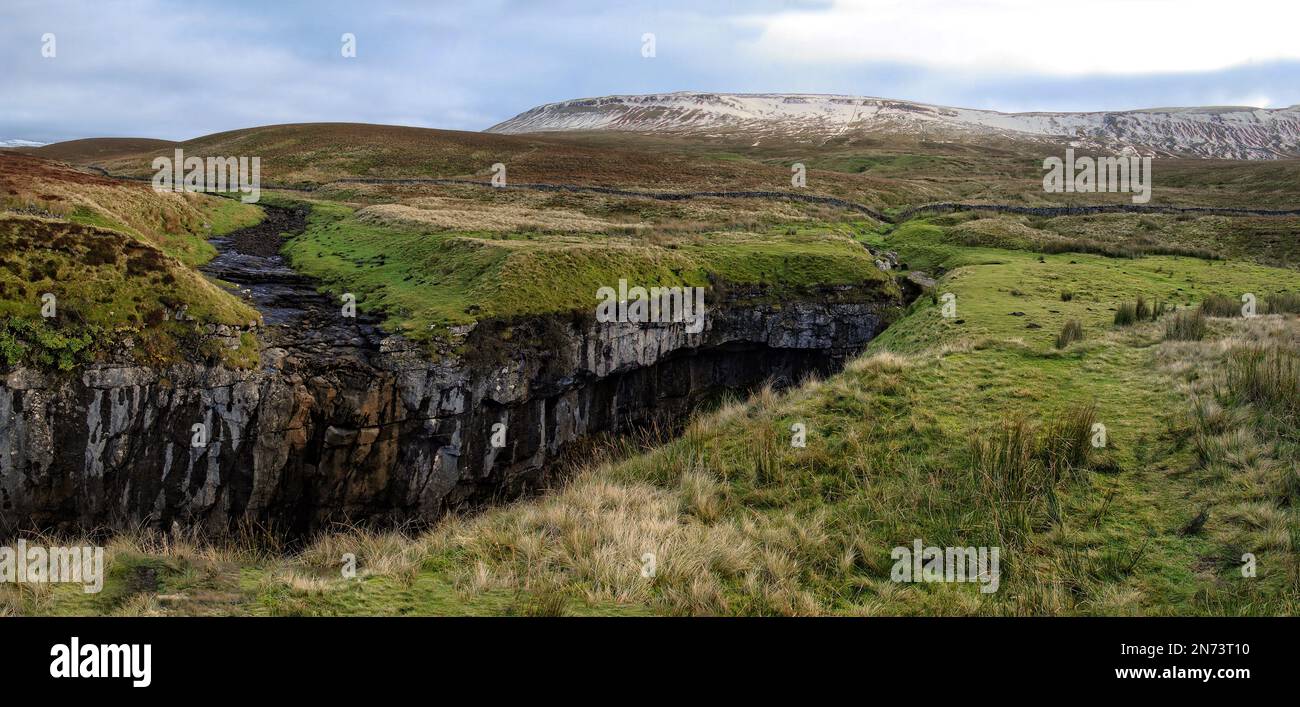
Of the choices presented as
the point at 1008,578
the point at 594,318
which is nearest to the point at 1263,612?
the point at 1008,578

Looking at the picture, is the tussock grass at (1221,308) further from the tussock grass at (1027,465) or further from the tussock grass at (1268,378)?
the tussock grass at (1027,465)

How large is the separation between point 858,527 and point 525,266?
19.0 metres

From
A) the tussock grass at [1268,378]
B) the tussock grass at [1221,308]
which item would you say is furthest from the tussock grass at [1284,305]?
the tussock grass at [1268,378]

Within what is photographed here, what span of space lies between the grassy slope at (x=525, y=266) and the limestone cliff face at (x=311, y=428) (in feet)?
5.64

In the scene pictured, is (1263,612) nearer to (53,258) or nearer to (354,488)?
(354,488)

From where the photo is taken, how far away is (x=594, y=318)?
23.5 m

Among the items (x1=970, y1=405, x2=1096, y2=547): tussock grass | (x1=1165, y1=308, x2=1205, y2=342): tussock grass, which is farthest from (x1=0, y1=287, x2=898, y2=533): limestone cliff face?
(x1=1165, y1=308, x2=1205, y2=342): tussock grass

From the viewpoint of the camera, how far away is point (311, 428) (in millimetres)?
17891

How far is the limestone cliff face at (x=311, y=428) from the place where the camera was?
15.1m

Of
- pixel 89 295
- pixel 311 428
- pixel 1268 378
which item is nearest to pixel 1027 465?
pixel 1268 378

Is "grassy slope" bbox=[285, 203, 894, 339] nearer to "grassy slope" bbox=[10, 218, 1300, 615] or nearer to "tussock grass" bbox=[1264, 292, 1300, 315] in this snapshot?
"grassy slope" bbox=[10, 218, 1300, 615]

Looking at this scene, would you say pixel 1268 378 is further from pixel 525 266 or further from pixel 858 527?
pixel 525 266

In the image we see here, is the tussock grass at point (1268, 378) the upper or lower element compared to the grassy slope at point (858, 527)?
upper

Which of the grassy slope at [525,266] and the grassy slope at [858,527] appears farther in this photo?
the grassy slope at [525,266]
